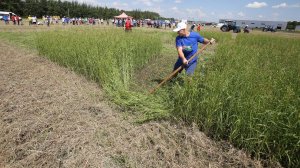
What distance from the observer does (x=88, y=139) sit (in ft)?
8.63

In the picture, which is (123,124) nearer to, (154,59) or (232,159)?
(232,159)

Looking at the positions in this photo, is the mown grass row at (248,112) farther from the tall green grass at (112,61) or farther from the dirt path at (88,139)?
the tall green grass at (112,61)

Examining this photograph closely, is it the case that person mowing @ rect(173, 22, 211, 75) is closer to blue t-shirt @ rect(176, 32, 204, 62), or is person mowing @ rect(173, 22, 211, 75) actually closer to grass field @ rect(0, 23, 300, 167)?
blue t-shirt @ rect(176, 32, 204, 62)

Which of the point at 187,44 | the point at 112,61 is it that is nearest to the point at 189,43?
the point at 187,44

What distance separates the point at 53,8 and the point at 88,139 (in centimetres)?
6106

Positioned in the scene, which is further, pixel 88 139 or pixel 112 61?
pixel 112 61

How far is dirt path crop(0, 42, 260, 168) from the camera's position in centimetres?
236

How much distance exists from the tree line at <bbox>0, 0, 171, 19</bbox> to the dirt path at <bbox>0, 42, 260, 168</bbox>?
2151 inches

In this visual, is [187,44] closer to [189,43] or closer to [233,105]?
[189,43]

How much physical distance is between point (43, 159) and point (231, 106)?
2157 millimetres

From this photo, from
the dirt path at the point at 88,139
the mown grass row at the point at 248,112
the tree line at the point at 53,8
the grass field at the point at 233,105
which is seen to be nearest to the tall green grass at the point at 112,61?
the grass field at the point at 233,105

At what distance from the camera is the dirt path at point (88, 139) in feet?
7.73

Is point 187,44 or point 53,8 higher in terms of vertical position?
point 53,8

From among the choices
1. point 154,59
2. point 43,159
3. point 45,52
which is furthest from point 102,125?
point 154,59
